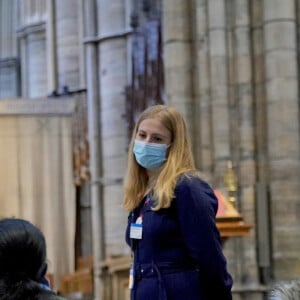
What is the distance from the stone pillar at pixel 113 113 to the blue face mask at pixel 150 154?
8625 mm

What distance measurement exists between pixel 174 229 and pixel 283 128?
561cm

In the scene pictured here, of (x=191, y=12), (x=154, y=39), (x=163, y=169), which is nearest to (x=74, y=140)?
(x=154, y=39)

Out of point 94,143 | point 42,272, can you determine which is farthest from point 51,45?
point 42,272

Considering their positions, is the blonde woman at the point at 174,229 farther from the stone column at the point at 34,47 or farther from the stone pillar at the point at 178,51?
the stone column at the point at 34,47

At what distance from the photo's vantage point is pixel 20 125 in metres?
12.7

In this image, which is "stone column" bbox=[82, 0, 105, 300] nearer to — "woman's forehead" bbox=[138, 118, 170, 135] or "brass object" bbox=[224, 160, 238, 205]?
"brass object" bbox=[224, 160, 238, 205]

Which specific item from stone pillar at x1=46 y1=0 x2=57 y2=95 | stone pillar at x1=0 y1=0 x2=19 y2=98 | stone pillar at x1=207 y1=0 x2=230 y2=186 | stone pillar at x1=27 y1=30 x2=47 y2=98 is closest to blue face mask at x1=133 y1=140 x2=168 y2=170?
stone pillar at x1=207 y1=0 x2=230 y2=186

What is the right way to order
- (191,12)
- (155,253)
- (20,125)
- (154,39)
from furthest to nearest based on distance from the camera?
(20,125) → (154,39) → (191,12) → (155,253)

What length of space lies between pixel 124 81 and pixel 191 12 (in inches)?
107

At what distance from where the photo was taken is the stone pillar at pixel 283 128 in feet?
27.7

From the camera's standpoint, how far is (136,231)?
3092 millimetres

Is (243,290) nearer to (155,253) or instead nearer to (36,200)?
(36,200)

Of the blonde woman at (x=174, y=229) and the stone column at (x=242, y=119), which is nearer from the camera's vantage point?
the blonde woman at (x=174, y=229)

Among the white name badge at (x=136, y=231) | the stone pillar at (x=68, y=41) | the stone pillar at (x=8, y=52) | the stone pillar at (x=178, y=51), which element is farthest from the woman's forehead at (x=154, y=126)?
the stone pillar at (x=8, y=52)
